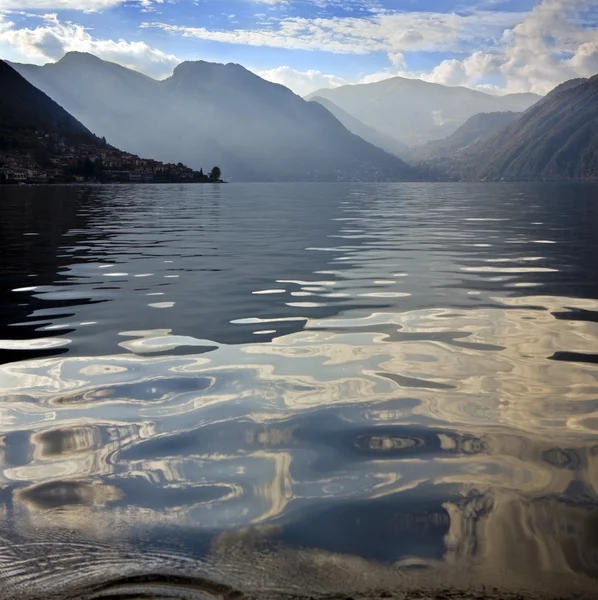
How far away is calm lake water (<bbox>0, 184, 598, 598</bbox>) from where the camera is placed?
5043 millimetres

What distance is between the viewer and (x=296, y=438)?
25.8 ft

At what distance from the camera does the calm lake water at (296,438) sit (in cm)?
504

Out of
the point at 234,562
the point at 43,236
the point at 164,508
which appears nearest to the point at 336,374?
the point at 164,508

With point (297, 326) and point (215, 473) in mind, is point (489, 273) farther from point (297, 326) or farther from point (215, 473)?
point (215, 473)

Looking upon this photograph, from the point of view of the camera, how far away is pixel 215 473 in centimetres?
682

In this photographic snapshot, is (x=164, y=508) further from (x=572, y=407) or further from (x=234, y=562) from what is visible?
(x=572, y=407)

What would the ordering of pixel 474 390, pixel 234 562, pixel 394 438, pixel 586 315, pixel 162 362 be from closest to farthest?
pixel 234 562 < pixel 394 438 < pixel 474 390 < pixel 162 362 < pixel 586 315

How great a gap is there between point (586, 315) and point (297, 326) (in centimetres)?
682

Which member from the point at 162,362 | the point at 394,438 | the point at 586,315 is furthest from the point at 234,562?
the point at 586,315

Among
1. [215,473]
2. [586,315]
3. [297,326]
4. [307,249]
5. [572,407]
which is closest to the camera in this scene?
[215,473]

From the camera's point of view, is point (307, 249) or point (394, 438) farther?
point (307, 249)

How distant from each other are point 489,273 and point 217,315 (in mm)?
11115

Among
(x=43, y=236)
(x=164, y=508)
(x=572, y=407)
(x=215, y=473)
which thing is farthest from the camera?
(x=43, y=236)

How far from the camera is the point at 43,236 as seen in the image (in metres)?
36.2
